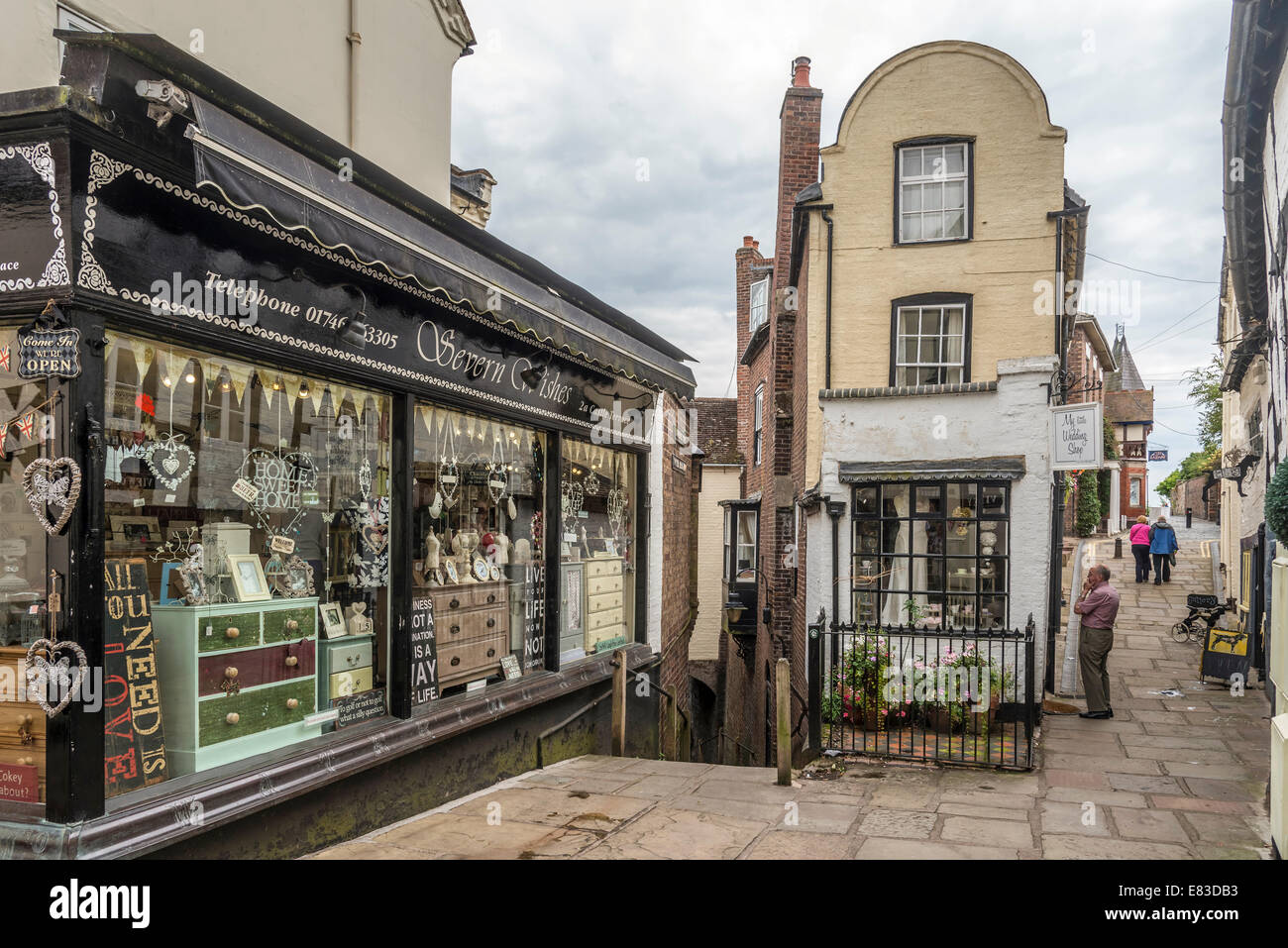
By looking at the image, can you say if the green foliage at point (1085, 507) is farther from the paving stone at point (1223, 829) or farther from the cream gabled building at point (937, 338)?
the paving stone at point (1223, 829)

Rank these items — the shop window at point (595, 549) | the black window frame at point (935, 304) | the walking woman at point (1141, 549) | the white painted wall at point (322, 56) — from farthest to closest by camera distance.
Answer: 1. the walking woman at point (1141, 549)
2. the black window frame at point (935, 304)
3. the shop window at point (595, 549)
4. the white painted wall at point (322, 56)

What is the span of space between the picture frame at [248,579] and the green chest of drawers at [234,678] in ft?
0.22

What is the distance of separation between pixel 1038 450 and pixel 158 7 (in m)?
9.78

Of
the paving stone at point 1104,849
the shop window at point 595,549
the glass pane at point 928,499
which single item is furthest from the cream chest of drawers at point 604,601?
the paving stone at point 1104,849

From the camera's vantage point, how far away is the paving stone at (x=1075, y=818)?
20.2 ft

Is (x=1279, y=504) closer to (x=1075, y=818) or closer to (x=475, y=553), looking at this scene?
(x=1075, y=818)

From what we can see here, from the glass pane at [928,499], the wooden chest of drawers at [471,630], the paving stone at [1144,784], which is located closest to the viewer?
the wooden chest of drawers at [471,630]

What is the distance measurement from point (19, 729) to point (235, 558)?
148 centimetres

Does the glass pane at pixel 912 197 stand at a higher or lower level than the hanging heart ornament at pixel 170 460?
higher

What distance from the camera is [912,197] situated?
11.5 metres

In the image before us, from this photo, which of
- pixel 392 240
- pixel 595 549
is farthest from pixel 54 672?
pixel 595 549

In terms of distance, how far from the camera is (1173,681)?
12.9m

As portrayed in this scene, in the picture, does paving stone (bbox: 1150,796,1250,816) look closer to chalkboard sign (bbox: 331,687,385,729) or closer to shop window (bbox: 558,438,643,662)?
shop window (bbox: 558,438,643,662)

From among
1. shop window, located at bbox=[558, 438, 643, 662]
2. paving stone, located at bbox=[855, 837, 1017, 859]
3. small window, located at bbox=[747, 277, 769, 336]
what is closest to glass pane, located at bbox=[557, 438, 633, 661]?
shop window, located at bbox=[558, 438, 643, 662]
